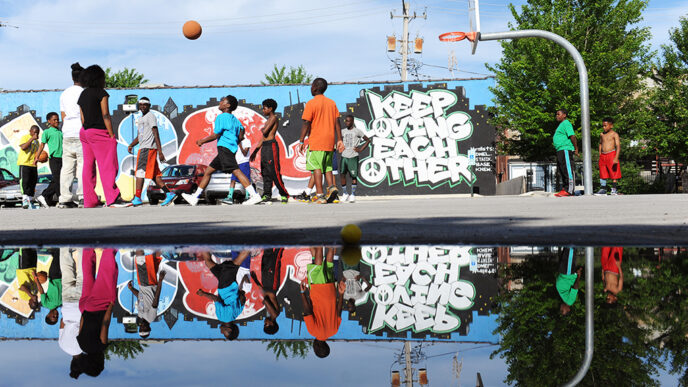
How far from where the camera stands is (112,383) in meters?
1.43

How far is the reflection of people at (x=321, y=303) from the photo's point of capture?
1911mm

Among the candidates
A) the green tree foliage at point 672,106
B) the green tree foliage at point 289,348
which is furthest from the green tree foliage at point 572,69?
the green tree foliage at point 289,348

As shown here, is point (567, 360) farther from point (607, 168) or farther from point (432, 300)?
point (607, 168)

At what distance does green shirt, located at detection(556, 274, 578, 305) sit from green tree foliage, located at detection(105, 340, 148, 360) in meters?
1.35

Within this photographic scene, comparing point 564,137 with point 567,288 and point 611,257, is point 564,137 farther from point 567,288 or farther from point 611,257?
point 567,288

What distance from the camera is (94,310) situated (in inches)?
91.6

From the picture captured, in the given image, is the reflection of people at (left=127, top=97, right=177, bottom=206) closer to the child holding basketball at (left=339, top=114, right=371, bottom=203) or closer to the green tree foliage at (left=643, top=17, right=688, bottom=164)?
the child holding basketball at (left=339, top=114, right=371, bottom=203)

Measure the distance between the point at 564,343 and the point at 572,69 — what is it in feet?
95.9

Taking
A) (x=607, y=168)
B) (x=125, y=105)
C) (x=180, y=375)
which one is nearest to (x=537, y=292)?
(x=180, y=375)

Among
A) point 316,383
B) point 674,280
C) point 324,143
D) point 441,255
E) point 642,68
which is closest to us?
point 316,383

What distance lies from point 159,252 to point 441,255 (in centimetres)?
163

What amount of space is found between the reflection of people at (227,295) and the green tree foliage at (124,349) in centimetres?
24

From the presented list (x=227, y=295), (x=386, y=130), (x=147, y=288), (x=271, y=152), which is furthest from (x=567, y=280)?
(x=386, y=130)

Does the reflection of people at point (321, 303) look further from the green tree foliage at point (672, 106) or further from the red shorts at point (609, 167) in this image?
the green tree foliage at point (672, 106)
